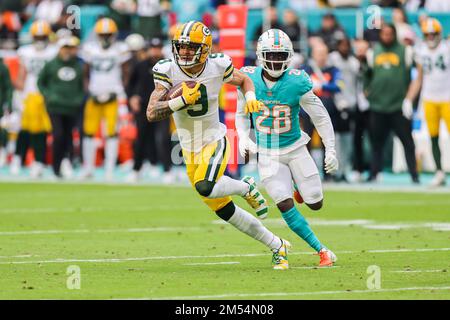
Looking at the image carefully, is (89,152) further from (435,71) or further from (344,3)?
(344,3)

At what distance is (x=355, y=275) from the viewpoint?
27.3 ft

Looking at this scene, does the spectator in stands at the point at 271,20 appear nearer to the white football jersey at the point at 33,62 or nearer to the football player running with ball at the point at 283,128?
the white football jersey at the point at 33,62

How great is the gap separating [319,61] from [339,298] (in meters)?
10.0

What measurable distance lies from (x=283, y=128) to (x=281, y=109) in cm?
15

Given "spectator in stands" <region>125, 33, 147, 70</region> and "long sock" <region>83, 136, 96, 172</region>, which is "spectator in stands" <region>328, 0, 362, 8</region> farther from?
"long sock" <region>83, 136, 96, 172</region>

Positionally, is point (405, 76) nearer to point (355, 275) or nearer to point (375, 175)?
point (375, 175)

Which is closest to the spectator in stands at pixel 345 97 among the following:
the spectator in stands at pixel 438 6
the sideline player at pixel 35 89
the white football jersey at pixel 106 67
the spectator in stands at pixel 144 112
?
the spectator in stands at pixel 144 112

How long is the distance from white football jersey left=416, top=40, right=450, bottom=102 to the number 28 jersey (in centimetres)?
752

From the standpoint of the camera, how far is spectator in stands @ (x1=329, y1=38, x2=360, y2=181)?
17356 mm

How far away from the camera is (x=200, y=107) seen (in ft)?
30.0

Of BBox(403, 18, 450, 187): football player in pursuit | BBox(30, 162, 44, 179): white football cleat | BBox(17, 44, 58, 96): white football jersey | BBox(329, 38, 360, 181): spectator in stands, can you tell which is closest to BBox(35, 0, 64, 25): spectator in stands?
BBox(17, 44, 58, 96): white football jersey

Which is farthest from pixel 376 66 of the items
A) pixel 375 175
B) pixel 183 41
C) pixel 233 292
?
pixel 233 292
